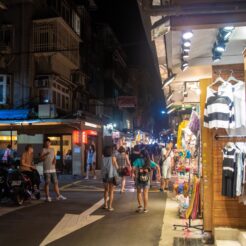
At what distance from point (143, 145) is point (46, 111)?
11.7 meters

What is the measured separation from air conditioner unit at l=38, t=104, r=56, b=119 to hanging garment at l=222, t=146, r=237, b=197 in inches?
677

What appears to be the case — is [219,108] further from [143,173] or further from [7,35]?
[7,35]

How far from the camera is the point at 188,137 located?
1259 centimetres

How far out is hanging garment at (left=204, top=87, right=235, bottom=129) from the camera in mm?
6914

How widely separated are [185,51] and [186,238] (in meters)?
3.80

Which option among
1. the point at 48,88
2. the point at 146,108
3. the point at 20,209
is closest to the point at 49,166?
the point at 20,209

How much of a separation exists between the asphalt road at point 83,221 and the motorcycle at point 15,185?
416 millimetres

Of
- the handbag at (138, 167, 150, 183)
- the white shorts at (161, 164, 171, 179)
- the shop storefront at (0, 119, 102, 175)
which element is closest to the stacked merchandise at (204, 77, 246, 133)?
the handbag at (138, 167, 150, 183)

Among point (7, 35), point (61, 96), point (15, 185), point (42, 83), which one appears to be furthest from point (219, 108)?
point (7, 35)

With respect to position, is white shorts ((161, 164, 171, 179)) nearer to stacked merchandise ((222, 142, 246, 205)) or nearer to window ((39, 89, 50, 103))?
stacked merchandise ((222, 142, 246, 205))

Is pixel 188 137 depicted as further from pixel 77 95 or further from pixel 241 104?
pixel 77 95

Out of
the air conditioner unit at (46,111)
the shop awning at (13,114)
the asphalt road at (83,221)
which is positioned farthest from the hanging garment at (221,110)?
the shop awning at (13,114)

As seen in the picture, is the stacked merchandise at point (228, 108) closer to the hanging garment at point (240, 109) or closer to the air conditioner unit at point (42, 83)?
the hanging garment at point (240, 109)

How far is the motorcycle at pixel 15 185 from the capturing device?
11.8 m
